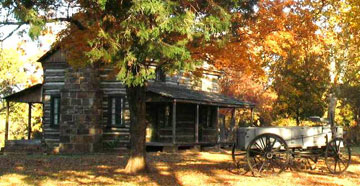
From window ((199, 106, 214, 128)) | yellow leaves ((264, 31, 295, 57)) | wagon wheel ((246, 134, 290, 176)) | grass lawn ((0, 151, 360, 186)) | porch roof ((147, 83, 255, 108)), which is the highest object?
yellow leaves ((264, 31, 295, 57))

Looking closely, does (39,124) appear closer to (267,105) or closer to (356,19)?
(267,105)

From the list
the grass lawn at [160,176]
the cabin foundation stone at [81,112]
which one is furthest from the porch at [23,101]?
the grass lawn at [160,176]

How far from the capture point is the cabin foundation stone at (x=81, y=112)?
24453 mm

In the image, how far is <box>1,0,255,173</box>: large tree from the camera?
10648mm

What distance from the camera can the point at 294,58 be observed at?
33469mm

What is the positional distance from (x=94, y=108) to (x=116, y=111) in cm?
119

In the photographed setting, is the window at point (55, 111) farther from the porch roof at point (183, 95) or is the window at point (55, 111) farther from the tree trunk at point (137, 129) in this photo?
the tree trunk at point (137, 129)

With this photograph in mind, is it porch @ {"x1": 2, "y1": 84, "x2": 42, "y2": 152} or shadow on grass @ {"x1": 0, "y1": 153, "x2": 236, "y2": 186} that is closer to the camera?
shadow on grass @ {"x1": 0, "y1": 153, "x2": 236, "y2": 186}

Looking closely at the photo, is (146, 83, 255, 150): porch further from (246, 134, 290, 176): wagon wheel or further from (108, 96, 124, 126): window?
(246, 134, 290, 176): wagon wheel

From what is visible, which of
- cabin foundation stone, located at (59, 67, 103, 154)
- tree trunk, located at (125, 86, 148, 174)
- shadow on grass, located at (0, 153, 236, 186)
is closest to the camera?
shadow on grass, located at (0, 153, 236, 186)

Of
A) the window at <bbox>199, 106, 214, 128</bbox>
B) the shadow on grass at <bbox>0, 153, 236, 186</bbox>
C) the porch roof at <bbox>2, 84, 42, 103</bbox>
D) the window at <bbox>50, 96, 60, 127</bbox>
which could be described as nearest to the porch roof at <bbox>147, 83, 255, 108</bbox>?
the window at <bbox>199, 106, 214, 128</bbox>

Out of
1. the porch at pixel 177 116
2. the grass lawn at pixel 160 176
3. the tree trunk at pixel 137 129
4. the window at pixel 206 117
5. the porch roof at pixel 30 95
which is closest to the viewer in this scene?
the grass lawn at pixel 160 176

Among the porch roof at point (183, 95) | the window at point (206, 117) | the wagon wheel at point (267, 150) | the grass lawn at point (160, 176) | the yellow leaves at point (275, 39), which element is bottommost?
the grass lawn at point (160, 176)

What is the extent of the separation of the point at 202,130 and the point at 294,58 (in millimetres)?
9400
